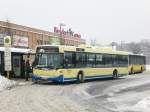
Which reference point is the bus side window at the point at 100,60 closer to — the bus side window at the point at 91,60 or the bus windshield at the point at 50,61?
the bus side window at the point at 91,60

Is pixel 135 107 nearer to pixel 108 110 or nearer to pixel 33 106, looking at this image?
pixel 108 110

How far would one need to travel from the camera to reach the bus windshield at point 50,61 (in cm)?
2966

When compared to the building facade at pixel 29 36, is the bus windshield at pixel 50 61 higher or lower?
lower

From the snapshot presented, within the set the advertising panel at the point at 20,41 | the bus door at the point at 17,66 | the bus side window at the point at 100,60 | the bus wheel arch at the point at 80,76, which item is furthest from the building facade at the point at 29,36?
the bus wheel arch at the point at 80,76

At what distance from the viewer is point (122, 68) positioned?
41.1 meters

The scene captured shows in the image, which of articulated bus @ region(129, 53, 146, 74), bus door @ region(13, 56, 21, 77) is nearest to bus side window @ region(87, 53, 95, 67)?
bus door @ region(13, 56, 21, 77)

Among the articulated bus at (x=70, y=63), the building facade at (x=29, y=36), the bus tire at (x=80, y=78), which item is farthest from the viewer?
the building facade at (x=29, y=36)

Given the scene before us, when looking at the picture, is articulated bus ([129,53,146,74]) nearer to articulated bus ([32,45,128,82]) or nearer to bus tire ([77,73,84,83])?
articulated bus ([32,45,128,82])

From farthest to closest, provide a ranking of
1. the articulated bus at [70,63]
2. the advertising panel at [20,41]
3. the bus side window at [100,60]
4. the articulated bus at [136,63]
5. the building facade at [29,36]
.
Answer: the advertising panel at [20,41] < the building facade at [29,36] < the articulated bus at [136,63] < the bus side window at [100,60] < the articulated bus at [70,63]

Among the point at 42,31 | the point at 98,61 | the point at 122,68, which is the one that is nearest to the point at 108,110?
the point at 98,61

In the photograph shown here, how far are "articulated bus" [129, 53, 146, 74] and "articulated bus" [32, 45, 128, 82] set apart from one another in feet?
65.8

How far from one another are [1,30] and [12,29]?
377cm

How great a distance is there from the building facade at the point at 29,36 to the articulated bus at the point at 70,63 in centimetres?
2791

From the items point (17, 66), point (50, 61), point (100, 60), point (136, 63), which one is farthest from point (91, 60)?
point (136, 63)
